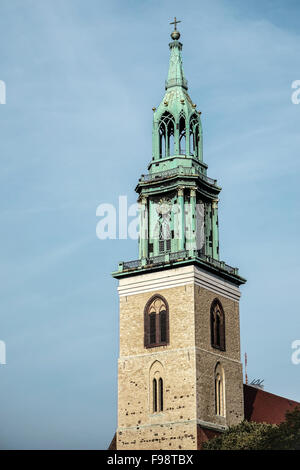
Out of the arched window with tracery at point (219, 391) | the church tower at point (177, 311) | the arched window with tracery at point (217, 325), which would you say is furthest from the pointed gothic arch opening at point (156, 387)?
the arched window with tracery at point (217, 325)

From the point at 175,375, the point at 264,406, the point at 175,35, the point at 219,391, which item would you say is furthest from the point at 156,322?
the point at 175,35

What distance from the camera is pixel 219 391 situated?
63312mm

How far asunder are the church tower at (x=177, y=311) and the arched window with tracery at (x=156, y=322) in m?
0.06

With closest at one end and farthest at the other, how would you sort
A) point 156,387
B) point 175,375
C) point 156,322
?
point 175,375 → point 156,387 → point 156,322

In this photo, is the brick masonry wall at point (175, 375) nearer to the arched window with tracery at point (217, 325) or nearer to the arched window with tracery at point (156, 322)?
the arched window with tracery at point (156, 322)

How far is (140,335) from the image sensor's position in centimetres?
6397

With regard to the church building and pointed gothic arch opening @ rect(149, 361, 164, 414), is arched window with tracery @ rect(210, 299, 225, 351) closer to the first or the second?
the church building

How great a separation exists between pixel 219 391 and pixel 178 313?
5.65 meters

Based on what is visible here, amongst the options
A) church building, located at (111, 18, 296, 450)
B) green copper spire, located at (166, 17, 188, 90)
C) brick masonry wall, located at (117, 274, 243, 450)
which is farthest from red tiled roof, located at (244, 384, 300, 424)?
green copper spire, located at (166, 17, 188, 90)

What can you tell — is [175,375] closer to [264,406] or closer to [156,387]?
[156,387]

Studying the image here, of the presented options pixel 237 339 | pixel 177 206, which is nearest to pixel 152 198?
pixel 177 206

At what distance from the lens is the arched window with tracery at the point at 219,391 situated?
62719mm
